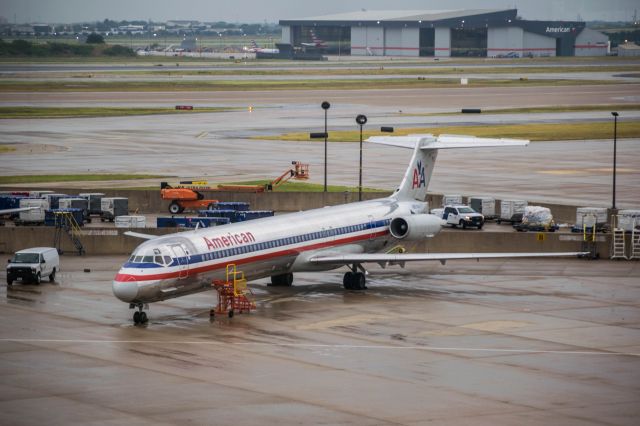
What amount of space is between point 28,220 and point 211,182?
20987mm

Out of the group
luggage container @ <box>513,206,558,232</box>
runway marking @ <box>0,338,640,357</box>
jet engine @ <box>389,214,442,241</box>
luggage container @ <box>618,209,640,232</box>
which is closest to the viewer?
runway marking @ <box>0,338,640,357</box>

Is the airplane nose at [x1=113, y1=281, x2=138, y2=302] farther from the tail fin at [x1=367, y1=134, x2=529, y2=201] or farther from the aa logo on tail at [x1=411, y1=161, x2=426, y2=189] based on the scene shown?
the aa logo on tail at [x1=411, y1=161, x2=426, y2=189]

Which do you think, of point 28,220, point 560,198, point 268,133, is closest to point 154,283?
point 28,220

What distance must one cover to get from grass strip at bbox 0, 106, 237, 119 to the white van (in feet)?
288

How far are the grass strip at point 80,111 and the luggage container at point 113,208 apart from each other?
71940 mm

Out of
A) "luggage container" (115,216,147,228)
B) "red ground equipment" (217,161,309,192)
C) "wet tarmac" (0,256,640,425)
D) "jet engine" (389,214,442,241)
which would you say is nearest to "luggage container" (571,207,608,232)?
"wet tarmac" (0,256,640,425)

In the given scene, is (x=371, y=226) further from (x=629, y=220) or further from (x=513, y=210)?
(x=513, y=210)

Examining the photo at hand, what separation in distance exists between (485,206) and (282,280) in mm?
21583

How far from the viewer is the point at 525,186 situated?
8369cm

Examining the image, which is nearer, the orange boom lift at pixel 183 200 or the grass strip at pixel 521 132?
the orange boom lift at pixel 183 200

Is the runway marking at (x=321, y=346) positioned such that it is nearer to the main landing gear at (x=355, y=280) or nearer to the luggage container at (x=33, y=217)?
the main landing gear at (x=355, y=280)

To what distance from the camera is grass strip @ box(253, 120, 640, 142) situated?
116 meters

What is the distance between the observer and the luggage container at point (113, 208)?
69062 millimetres

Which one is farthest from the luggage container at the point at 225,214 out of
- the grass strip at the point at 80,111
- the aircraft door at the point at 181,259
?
the grass strip at the point at 80,111
